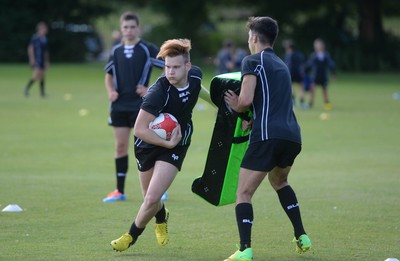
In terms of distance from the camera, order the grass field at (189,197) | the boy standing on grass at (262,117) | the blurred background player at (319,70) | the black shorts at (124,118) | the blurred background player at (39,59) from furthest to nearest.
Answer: the blurred background player at (39,59) < the blurred background player at (319,70) < the black shorts at (124,118) < the grass field at (189,197) < the boy standing on grass at (262,117)

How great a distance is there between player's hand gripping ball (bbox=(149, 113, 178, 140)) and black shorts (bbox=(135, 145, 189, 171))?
192 millimetres

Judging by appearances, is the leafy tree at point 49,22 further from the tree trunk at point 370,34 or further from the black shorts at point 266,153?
the black shorts at point 266,153

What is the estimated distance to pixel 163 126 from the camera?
7.86 m

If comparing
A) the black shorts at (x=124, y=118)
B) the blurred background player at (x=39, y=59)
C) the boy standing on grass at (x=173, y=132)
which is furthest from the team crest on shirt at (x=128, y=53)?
the blurred background player at (x=39, y=59)

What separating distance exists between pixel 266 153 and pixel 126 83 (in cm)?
429

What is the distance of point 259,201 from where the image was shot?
11359 millimetres

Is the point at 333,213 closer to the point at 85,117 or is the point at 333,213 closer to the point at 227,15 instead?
the point at 85,117

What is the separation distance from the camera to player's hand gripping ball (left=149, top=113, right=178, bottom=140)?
7.86 meters

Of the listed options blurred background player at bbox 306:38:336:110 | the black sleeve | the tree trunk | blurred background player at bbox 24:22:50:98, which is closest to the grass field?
the black sleeve

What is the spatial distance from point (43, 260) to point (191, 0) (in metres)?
40.3

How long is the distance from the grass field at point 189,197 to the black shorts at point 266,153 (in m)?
0.96

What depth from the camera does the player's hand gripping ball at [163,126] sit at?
7859 millimetres

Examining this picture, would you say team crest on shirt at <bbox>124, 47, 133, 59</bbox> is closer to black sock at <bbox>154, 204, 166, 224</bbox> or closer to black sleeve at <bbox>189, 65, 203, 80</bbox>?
black sleeve at <bbox>189, 65, 203, 80</bbox>

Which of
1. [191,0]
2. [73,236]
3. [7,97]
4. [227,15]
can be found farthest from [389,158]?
[227,15]
